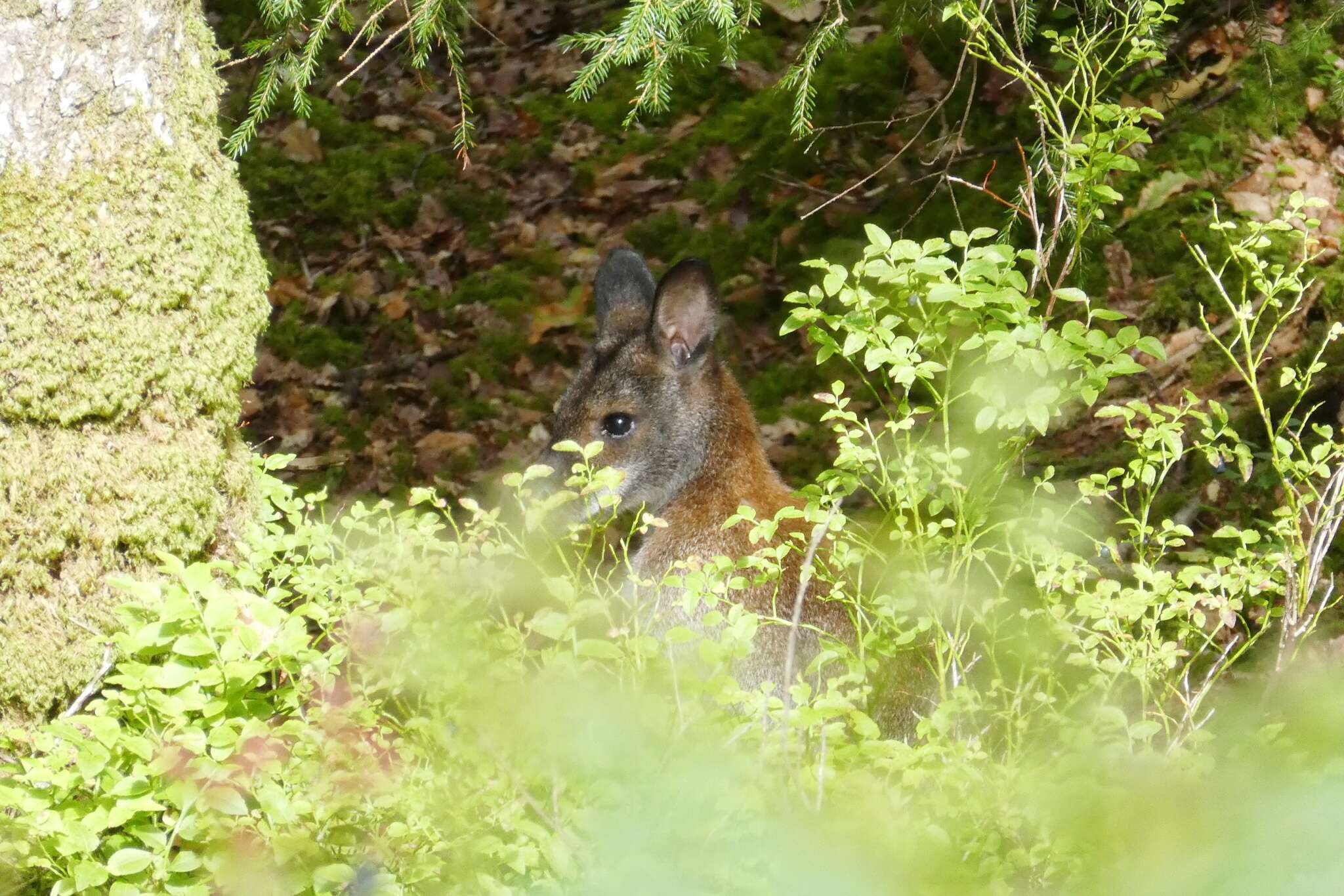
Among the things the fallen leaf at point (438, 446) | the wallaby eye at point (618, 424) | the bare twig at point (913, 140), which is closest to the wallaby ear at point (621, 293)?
the wallaby eye at point (618, 424)

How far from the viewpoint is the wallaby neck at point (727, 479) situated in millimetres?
4707

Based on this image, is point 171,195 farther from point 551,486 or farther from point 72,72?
point 551,486

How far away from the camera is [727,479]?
16.0ft

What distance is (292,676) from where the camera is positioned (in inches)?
111

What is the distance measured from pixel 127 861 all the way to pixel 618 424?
304cm

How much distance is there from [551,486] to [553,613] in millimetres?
2623

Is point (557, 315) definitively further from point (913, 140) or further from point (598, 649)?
point (598, 649)

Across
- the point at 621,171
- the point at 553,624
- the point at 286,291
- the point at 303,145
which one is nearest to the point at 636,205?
the point at 621,171

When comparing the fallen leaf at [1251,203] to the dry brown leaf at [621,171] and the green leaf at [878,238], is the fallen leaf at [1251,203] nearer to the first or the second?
the dry brown leaf at [621,171]

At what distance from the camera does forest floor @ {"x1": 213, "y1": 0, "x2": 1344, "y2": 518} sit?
622 centimetres

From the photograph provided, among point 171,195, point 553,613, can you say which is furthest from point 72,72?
point 553,613

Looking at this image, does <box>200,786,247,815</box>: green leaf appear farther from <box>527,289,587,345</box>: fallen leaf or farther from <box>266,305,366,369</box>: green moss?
<box>266,305,366,369</box>: green moss

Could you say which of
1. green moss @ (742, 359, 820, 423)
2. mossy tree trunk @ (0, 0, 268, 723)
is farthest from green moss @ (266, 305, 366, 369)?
mossy tree trunk @ (0, 0, 268, 723)

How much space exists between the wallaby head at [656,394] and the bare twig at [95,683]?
218cm
